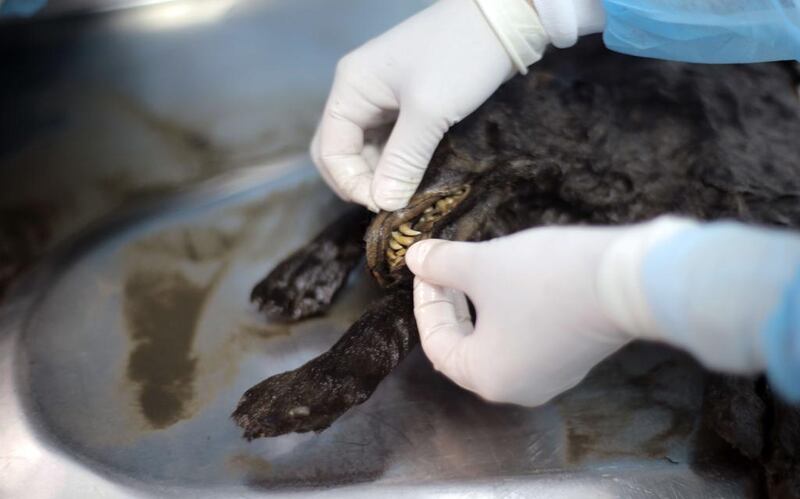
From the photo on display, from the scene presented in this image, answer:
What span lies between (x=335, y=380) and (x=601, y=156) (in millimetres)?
674

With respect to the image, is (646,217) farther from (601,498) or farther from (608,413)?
(601,498)

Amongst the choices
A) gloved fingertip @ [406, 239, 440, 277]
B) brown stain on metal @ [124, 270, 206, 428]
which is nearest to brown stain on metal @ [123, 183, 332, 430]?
brown stain on metal @ [124, 270, 206, 428]

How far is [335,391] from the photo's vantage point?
112 centimetres

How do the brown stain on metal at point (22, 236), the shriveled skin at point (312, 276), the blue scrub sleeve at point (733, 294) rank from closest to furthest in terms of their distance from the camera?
the blue scrub sleeve at point (733, 294), the shriveled skin at point (312, 276), the brown stain on metal at point (22, 236)

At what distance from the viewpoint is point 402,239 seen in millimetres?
1225

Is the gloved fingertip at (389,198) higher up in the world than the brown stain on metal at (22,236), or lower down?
lower down

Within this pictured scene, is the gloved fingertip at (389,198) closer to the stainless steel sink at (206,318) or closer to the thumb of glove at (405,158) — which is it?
the thumb of glove at (405,158)

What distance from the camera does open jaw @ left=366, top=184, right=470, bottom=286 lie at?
1217mm

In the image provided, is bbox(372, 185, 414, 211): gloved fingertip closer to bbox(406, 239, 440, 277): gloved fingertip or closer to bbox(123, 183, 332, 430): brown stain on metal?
bbox(406, 239, 440, 277): gloved fingertip

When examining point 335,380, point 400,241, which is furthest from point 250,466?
point 400,241

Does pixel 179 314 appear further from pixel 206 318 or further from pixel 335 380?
pixel 335 380

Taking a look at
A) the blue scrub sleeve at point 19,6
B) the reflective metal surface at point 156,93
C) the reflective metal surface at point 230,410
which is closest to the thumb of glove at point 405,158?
the reflective metal surface at point 230,410

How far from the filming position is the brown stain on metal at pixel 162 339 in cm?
130

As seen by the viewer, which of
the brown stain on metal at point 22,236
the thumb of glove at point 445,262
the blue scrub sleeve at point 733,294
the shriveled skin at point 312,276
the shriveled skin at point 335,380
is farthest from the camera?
the brown stain on metal at point 22,236
